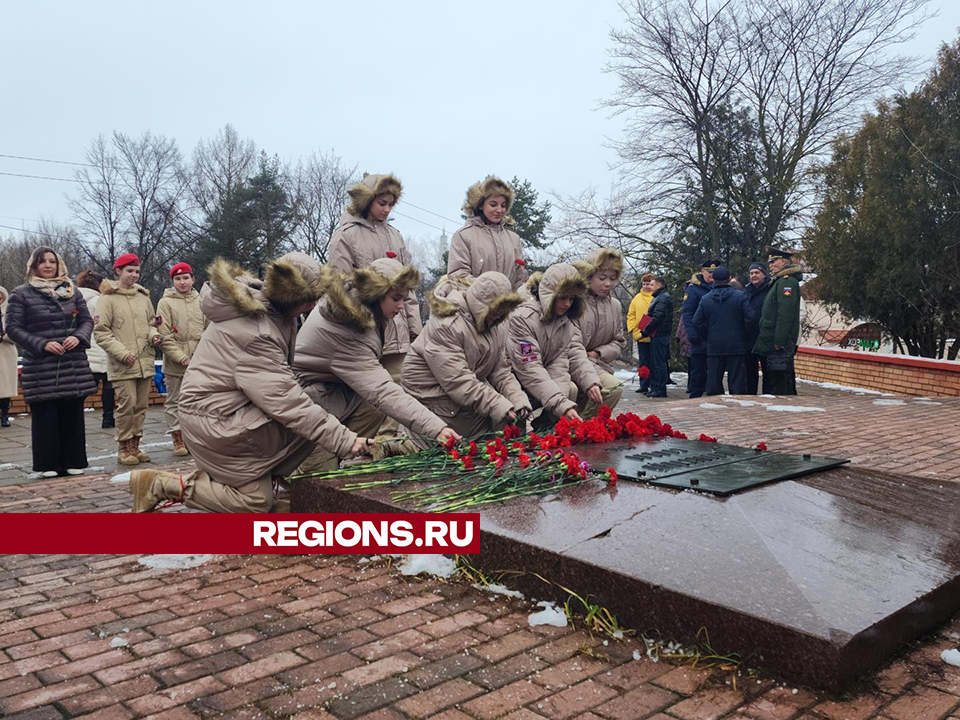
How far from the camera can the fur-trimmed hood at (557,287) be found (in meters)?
6.06

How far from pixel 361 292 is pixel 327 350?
15.9 inches

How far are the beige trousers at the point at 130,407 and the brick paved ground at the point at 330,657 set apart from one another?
10.4ft

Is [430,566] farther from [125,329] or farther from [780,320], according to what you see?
[780,320]

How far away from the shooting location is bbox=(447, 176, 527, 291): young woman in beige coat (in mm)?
7004

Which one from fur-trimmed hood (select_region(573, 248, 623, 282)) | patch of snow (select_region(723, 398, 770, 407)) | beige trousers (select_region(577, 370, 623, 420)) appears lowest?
patch of snow (select_region(723, 398, 770, 407))

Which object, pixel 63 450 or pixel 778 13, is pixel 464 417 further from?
pixel 778 13

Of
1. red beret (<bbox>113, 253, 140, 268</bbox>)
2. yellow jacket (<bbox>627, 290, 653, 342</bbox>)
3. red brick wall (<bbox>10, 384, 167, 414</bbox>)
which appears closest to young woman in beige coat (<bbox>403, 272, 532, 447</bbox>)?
red beret (<bbox>113, 253, 140, 268</bbox>)

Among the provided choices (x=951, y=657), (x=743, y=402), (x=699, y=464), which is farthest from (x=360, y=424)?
(x=743, y=402)

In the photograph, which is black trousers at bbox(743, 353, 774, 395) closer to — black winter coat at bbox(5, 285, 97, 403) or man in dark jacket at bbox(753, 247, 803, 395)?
man in dark jacket at bbox(753, 247, 803, 395)

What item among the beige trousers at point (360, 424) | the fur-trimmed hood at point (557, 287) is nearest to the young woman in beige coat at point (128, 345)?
the beige trousers at point (360, 424)

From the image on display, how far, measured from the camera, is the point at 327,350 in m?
4.87

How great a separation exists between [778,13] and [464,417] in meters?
16.6

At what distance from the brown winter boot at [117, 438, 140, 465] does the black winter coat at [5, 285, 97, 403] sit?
72cm

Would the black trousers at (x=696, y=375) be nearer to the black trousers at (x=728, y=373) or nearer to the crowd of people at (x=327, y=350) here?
the black trousers at (x=728, y=373)
